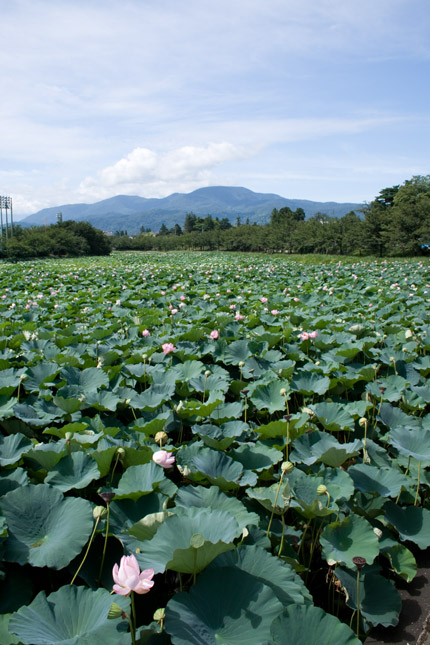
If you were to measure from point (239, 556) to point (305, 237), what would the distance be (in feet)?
140

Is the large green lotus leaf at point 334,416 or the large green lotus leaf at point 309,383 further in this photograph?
the large green lotus leaf at point 309,383

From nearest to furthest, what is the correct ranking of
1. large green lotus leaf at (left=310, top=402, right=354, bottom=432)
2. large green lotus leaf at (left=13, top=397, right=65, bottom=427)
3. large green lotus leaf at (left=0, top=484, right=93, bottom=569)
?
large green lotus leaf at (left=0, top=484, right=93, bottom=569) < large green lotus leaf at (left=13, top=397, right=65, bottom=427) < large green lotus leaf at (left=310, top=402, right=354, bottom=432)

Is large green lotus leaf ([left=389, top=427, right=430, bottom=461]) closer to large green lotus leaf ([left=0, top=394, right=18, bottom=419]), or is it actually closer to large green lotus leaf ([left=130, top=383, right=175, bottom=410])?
large green lotus leaf ([left=130, top=383, right=175, bottom=410])

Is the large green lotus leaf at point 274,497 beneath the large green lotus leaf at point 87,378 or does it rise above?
beneath

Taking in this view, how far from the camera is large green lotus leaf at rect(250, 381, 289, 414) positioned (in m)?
2.60

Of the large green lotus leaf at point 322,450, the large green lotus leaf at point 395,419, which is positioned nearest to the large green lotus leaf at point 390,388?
the large green lotus leaf at point 395,419

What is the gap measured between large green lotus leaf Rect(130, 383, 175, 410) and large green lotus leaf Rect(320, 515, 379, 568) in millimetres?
1164

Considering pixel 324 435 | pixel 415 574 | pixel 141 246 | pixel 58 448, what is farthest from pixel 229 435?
pixel 141 246

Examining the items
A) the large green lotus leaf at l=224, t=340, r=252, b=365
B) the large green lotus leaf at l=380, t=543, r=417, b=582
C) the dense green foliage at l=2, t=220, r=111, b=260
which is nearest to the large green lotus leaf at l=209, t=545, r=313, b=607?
the large green lotus leaf at l=380, t=543, r=417, b=582

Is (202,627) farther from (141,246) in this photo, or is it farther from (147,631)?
(141,246)

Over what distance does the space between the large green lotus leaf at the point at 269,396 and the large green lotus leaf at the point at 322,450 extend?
521 millimetres

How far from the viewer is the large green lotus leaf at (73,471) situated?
1.63 metres

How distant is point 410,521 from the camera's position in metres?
1.78

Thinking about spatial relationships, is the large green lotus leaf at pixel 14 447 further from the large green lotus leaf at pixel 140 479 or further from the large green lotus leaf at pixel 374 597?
the large green lotus leaf at pixel 374 597
